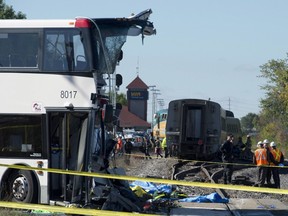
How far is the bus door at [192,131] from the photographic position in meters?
34.9

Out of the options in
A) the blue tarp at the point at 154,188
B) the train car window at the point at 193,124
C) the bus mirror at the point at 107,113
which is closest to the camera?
the bus mirror at the point at 107,113

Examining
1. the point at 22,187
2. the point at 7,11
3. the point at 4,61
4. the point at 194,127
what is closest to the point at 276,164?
the point at 22,187

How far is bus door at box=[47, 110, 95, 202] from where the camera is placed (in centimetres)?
1465

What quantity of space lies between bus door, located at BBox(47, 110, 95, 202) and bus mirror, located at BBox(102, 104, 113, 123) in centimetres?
55

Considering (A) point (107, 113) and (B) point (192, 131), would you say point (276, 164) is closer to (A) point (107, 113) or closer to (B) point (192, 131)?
(A) point (107, 113)

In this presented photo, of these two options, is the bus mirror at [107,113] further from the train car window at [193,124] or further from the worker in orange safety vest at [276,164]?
the train car window at [193,124]

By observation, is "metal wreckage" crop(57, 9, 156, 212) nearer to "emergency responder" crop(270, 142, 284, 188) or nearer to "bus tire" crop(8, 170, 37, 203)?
"bus tire" crop(8, 170, 37, 203)

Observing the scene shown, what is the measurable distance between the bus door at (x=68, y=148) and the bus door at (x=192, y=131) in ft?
65.5

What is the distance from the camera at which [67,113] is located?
14914 millimetres

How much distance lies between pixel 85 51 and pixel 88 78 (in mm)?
581

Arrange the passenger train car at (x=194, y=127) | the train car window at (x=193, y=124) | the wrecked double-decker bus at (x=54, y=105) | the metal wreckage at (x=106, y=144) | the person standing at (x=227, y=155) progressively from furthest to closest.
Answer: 1. the train car window at (x=193, y=124)
2. the passenger train car at (x=194, y=127)
3. the person standing at (x=227, y=155)
4. the wrecked double-decker bus at (x=54, y=105)
5. the metal wreckage at (x=106, y=144)

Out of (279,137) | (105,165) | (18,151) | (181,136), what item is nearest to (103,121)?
(105,165)

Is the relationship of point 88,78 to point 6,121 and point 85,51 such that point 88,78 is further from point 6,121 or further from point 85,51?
point 6,121

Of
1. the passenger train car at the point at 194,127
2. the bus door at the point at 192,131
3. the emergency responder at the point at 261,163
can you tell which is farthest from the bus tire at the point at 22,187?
the bus door at the point at 192,131
